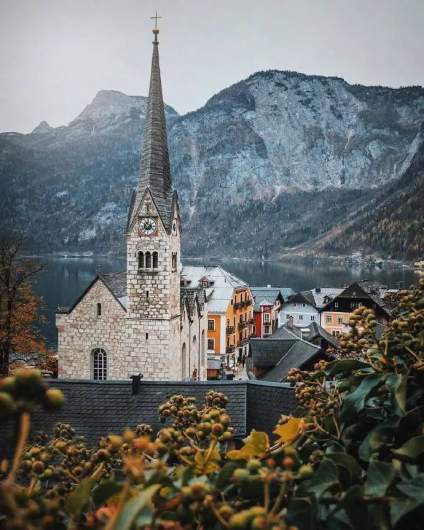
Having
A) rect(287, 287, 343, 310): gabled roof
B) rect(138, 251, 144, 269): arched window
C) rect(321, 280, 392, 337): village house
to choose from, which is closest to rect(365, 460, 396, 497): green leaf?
rect(138, 251, 144, 269): arched window

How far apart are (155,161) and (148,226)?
3.86m

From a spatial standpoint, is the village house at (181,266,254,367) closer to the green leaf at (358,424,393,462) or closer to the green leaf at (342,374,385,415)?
the green leaf at (342,374,385,415)

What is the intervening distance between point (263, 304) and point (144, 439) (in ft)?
204

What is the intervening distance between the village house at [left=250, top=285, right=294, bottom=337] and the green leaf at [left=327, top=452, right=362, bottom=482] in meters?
60.2

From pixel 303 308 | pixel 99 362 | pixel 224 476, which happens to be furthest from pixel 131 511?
pixel 303 308

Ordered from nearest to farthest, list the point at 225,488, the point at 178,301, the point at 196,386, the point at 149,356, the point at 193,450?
the point at 225,488 < the point at 193,450 < the point at 196,386 < the point at 149,356 < the point at 178,301

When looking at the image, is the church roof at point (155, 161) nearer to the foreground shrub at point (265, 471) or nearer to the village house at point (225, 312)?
the village house at point (225, 312)

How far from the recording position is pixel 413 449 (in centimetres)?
223

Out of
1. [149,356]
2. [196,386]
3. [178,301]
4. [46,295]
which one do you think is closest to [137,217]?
[178,301]

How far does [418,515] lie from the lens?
6.77 feet

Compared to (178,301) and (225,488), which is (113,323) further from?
(225,488)

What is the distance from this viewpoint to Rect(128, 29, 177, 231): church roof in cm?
2686

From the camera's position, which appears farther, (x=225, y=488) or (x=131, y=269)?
(x=131, y=269)

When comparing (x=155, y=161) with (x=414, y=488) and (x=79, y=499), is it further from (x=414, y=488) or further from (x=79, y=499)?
(x=414, y=488)
